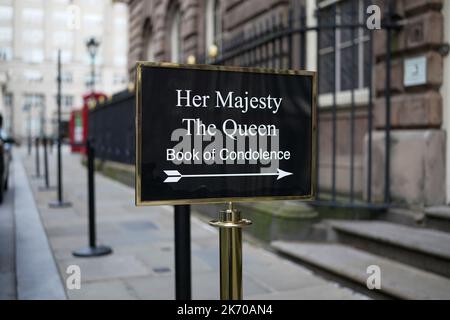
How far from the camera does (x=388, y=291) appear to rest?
429 cm

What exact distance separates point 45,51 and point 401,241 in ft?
235

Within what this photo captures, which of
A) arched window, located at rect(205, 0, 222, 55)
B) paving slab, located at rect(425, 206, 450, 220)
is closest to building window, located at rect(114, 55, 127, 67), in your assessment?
arched window, located at rect(205, 0, 222, 55)

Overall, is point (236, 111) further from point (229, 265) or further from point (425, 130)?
point (425, 130)

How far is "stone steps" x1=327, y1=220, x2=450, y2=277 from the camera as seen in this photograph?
4.52 meters

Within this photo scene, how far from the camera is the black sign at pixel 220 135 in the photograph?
2.34 m

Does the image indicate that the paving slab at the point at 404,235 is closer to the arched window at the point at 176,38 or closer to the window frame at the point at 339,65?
the window frame at the point at 339,65

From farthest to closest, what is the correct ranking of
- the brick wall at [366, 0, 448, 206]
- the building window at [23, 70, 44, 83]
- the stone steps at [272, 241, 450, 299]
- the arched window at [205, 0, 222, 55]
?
the building window at [23, 70, 44, 83] < the arched window at [205, 0, 222, 55] < the brick wall at [366, 0, 448, 206] < the stone steps at [272, 241, 450, 299]

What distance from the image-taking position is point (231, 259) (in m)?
2.42

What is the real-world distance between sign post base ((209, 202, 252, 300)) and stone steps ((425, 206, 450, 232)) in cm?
339

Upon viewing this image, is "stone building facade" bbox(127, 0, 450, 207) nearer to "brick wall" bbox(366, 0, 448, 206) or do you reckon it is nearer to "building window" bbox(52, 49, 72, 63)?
"brick wall" bbox(366, 0, 448, 206)

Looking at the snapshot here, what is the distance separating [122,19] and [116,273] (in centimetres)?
7522

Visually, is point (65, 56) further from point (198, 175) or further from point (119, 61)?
point (198, 175)

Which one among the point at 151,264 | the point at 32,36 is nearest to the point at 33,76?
the point at 32,36
